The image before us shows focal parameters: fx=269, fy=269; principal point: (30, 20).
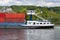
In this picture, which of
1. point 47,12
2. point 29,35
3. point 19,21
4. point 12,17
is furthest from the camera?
point 47,12

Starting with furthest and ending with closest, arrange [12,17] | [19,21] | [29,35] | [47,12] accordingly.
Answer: [47,12] < [19,21] < [12,17] < [29,35]

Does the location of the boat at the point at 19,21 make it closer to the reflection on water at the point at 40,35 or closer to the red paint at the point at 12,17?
the red paint at the point at 12,17

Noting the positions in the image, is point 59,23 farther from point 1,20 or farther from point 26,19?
point 1,20

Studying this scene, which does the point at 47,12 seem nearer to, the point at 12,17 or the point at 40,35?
the point at 12,17

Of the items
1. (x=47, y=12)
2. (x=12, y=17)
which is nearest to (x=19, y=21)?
(x=12, y=17)

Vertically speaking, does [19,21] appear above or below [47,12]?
below

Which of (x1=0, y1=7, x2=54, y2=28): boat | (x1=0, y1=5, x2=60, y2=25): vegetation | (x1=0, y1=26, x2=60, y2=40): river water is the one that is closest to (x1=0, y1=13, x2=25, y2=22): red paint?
(x1=0, y1=7, x2=54, y2=28): boat

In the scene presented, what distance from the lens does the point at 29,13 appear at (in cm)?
1997

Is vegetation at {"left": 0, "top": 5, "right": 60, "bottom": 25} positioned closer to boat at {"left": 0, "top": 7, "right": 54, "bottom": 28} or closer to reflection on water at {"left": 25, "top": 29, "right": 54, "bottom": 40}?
boat at {"left": 0, "top": 7, "right": 54, "bottom": 28}

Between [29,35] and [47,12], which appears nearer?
[29,35]

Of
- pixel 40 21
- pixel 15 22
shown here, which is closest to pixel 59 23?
pixel 40 21

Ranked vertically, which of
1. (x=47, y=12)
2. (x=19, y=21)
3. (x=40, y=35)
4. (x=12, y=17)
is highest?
(x=47, y=12)

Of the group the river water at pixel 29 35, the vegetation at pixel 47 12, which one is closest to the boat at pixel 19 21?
the vegetation at pixel 47 12

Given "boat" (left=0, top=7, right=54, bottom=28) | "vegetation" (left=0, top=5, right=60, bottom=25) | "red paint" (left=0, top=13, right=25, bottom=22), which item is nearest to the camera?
"boat" (left=0, top=7, right=54, bottom=28)
